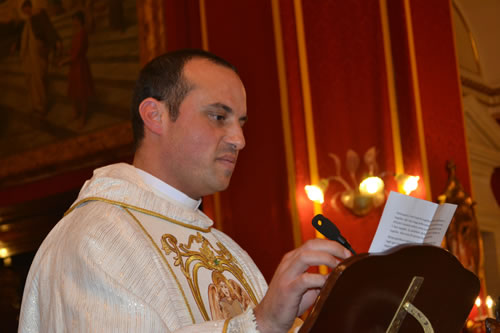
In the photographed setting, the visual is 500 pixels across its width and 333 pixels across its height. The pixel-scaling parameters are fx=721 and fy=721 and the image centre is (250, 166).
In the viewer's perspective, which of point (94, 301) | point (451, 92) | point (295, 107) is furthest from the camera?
point (451, 92)

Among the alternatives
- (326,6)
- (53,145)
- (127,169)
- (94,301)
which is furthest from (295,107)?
(94,301)

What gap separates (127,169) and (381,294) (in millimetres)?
977

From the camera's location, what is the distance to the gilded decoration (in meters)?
1.96

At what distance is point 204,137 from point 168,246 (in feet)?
1.07

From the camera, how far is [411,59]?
5.57 meters

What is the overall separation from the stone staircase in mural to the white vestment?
500 cm

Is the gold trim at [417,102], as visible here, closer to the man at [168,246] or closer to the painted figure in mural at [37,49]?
the man at [168,246]

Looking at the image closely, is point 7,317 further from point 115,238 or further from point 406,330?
point 406,330

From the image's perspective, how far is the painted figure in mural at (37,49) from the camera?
7.71 metres

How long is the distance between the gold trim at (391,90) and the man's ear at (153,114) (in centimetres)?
347

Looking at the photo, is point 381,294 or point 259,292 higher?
point 381,294

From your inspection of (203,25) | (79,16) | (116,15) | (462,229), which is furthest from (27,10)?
(462,229)

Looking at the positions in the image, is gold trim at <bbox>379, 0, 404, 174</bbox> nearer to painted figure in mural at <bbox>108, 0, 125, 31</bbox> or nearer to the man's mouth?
painted figure in mural at <bbox>108, 0, 125, 31</bbox>

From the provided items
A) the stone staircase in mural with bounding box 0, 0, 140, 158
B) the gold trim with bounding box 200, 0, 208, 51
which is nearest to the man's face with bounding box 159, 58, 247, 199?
the gold trim with bounding box 200, 0, 208, 51
